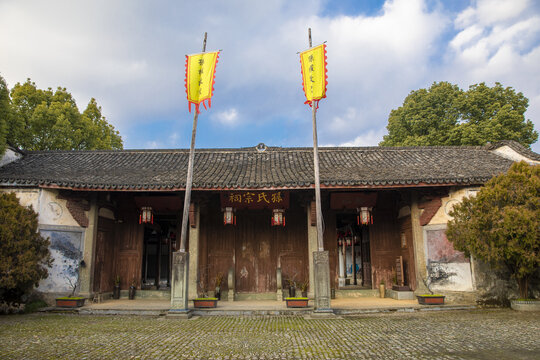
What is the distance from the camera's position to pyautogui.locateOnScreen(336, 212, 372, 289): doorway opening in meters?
13.9

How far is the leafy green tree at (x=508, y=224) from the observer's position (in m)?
8.30

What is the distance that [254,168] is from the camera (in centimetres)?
1257

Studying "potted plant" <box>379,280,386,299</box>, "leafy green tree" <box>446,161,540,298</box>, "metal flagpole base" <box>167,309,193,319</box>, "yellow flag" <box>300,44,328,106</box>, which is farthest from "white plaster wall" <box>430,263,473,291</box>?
"metal flagpole base" <box>167,309,193,319</box>

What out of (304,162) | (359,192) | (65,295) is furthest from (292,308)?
(65,295)

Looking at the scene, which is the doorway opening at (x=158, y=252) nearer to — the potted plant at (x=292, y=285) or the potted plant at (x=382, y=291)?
the potted plant at (x=292, y=285)

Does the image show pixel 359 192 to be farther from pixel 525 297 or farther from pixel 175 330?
pixel 175 330

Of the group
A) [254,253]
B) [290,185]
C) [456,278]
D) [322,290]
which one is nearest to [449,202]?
[456,278]

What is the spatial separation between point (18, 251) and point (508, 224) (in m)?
11.8

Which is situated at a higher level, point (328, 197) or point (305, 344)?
point (328, 197)

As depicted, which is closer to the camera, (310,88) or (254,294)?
(310,88)

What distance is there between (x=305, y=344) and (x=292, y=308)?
3539 millimetres

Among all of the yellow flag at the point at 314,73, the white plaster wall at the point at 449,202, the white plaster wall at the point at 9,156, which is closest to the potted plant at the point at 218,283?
the yellow flag at the point at 314,73

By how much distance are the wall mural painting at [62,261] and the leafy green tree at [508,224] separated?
418 inches

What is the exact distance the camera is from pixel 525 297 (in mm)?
9320
